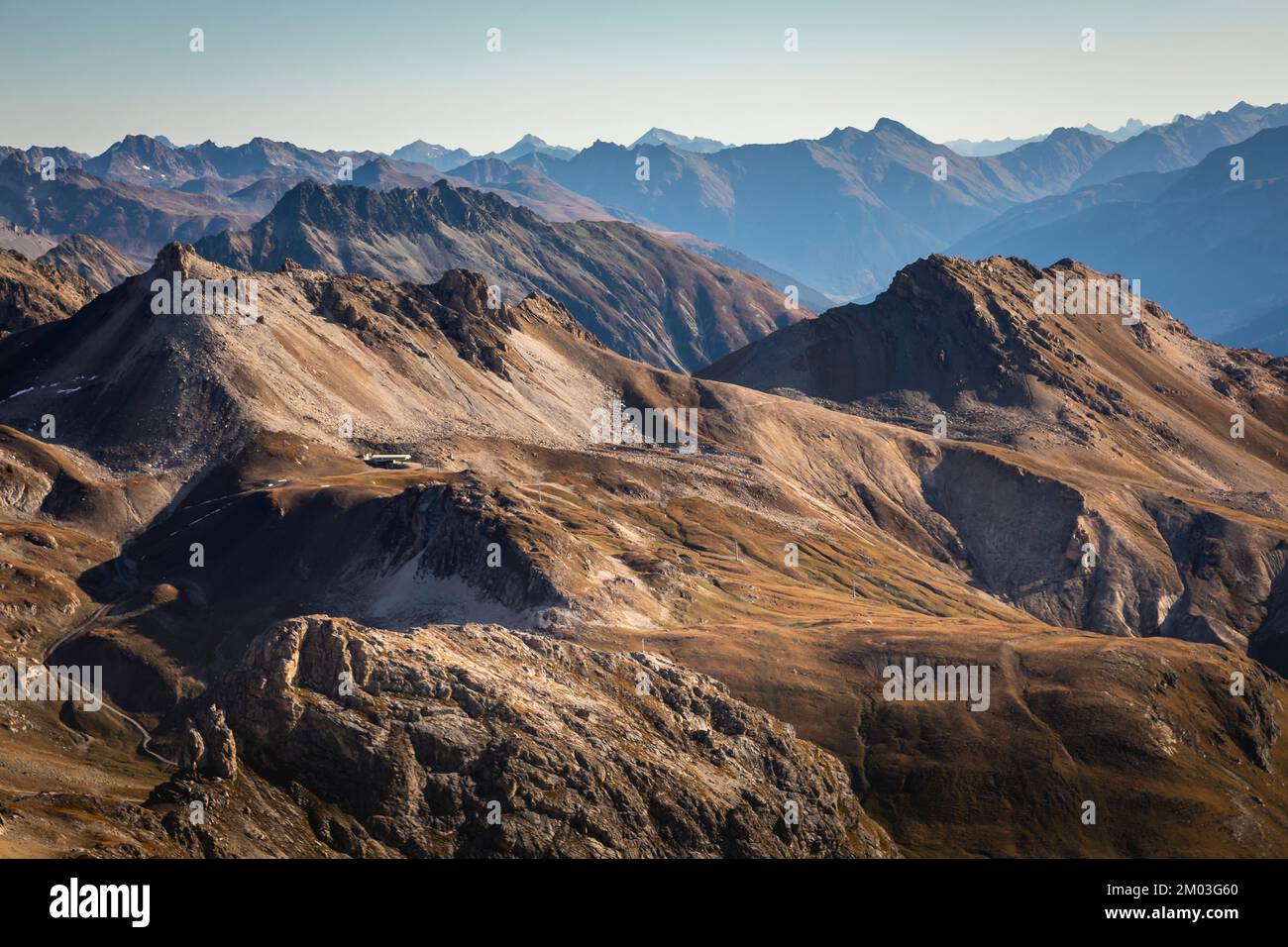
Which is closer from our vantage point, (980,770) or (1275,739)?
(980,770)

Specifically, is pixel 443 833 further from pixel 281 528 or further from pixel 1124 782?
pixel 281 528

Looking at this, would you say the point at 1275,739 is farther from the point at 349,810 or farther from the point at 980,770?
the point at 349,810

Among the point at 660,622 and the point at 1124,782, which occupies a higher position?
the point at 660,622

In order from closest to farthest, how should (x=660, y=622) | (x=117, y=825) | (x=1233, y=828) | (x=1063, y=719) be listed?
(x=117, y=825), (x=1233, y=828), (x=1063, y=719), (x=660, y=622)
